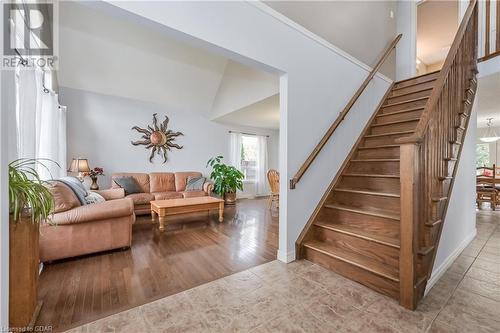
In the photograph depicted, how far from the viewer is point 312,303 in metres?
1.62

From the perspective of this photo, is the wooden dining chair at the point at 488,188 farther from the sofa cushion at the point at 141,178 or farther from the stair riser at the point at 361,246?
the sofa cushion at the point at 141,178

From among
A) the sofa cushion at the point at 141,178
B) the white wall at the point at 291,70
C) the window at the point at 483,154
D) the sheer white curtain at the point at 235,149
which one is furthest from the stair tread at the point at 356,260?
the window at the point at 483,154

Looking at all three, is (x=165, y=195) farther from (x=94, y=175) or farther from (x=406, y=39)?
(x=406, y=39)

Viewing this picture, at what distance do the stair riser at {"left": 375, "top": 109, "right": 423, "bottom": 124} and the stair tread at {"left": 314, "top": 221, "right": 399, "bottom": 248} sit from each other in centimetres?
194

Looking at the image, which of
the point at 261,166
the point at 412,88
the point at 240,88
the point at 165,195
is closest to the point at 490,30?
the point at 412,88

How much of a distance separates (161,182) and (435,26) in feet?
25.0

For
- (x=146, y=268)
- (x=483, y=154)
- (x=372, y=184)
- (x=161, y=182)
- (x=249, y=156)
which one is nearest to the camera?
(x=146, y=268)

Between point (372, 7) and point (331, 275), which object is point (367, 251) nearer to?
point (331, 275)

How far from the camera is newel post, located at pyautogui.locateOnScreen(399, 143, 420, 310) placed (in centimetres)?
152

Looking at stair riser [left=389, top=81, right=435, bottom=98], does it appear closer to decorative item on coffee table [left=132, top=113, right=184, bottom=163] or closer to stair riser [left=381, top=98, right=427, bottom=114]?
stair riser [left=381, top=98, right=427, bottom=114]

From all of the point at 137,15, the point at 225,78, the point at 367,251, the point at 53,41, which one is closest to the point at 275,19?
the point at 137,15

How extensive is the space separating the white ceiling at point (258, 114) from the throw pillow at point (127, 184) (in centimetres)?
272

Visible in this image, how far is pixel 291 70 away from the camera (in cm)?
239

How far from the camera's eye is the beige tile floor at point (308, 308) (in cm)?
140
